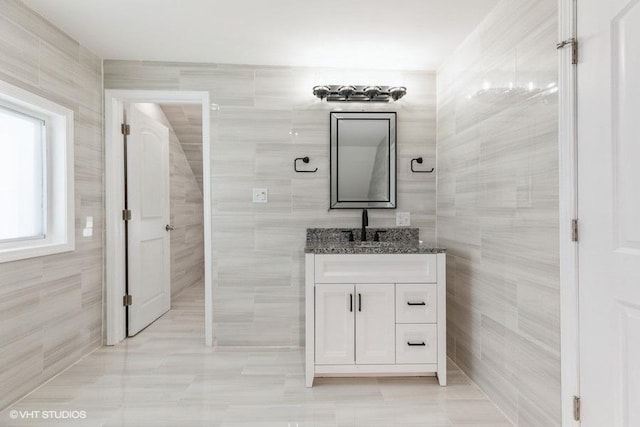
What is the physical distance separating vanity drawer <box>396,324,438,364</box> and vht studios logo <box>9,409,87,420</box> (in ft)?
Result: 5.87

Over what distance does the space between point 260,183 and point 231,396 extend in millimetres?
1523

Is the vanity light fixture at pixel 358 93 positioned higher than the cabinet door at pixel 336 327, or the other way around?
the vanity light fixture at pixel 358 93

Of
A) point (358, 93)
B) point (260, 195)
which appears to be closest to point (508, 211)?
point (358, 93)

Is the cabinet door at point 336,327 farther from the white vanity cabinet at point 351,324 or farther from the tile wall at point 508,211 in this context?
the tile wall at point 508,211

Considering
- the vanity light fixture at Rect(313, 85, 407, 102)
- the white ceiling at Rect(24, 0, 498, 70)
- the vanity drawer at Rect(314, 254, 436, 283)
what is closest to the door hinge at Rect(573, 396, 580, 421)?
the vanity drawer at Rect(314, 254, 436, 283)

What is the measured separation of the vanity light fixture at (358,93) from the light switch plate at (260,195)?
0.85m

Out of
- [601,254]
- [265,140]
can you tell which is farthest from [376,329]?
[265,140]

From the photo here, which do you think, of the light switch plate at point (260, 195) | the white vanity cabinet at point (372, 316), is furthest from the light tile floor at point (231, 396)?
the light switch plate at point (260, 195)

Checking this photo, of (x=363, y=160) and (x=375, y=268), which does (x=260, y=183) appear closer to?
(x=363, y=160)

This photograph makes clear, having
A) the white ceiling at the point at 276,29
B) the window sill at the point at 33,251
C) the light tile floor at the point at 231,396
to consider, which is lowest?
the light tile floor at the point at 231,396

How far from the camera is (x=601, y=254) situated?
4.52 feet

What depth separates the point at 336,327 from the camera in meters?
2.29

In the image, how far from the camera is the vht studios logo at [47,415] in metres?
1.95

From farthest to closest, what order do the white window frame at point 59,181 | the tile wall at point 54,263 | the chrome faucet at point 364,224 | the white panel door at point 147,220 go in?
the white panel door at point 147,220 → the chrome faucet at point 364,224 → the white window frame at point 59,181 → the tile wall at point 54,263
